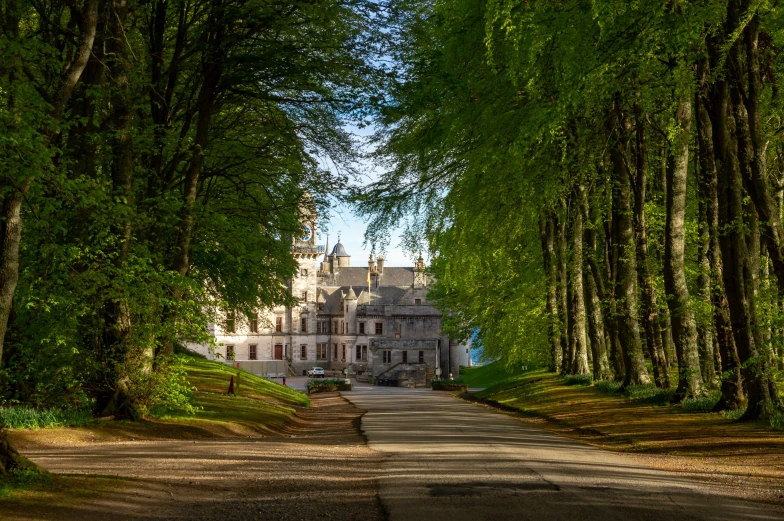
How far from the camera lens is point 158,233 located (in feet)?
70.4

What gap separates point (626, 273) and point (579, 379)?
8303 mm

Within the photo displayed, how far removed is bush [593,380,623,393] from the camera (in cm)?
2658

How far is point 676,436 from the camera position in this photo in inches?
639

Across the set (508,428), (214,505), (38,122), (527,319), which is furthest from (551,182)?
(527,319)

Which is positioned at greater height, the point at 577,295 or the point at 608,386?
the point at 577,295

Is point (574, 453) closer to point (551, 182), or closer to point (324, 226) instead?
point (551, 182)

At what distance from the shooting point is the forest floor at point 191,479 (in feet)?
28.8

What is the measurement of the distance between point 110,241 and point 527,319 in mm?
24040

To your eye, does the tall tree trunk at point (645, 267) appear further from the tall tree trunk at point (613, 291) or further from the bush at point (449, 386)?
the bush at point (449, 386)

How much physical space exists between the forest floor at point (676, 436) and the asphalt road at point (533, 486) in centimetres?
68

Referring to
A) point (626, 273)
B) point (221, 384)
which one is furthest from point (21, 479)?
point (221, 384)

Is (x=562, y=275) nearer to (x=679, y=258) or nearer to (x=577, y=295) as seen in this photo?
(x=577, y=295)

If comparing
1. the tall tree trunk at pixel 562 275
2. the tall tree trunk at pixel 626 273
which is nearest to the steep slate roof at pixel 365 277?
the tall tree trunk at pixel 562 275

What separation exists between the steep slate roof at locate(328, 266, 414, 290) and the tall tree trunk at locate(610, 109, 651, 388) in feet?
258
